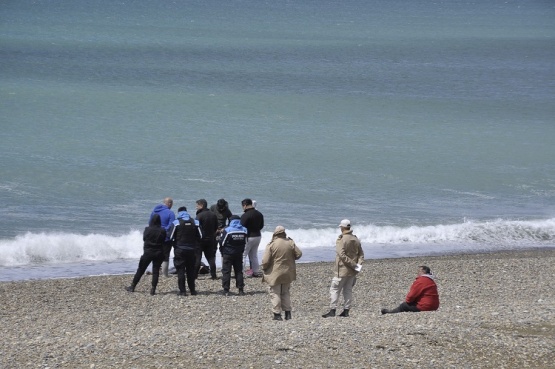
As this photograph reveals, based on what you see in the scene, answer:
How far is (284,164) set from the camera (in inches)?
1556

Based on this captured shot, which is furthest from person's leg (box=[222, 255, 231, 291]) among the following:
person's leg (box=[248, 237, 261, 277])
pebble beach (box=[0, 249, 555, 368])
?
person's leg (box=[248, 237, 261, 277])

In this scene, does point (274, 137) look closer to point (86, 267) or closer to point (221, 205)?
point (86, 267)

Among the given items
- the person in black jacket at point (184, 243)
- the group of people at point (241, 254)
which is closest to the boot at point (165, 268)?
the group of people at point (241, 254)

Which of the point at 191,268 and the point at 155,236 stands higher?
the point at 155,236

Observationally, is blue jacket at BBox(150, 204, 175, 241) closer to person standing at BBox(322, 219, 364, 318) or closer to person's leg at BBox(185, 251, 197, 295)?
person's leg at BBox(185, 251, 197, 295)

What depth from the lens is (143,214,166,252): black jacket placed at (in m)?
16.8

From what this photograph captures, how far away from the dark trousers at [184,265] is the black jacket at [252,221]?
1.55m

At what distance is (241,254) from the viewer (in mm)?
17062

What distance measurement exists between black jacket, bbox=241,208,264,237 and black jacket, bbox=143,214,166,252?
173 centimetres

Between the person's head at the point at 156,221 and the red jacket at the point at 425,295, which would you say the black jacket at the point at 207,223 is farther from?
the red jacket at the point at 425,295

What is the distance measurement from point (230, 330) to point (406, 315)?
2613 mm

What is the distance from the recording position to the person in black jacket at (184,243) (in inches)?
655

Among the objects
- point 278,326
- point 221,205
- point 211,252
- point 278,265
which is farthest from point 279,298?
point 221,205

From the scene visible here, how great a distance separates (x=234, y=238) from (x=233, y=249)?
20cm
